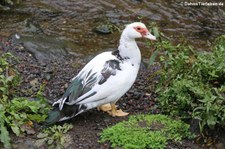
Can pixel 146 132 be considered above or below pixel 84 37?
below

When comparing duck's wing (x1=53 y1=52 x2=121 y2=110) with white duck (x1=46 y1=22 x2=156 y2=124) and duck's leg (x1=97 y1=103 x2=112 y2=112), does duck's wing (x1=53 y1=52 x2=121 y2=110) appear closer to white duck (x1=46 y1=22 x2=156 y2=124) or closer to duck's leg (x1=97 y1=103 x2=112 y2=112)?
white duck (x1=46 y1=22 x2=156 y2=124)

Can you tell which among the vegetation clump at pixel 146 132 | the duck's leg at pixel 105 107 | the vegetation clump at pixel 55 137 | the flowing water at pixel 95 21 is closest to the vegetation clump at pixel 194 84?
the vegetation clump at pixel 146 132

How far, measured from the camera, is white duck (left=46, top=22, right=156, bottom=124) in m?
5.55

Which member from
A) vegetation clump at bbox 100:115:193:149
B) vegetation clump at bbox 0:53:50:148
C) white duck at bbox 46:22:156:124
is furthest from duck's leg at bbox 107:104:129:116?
vegetation clump at bbox 0:53:50:148

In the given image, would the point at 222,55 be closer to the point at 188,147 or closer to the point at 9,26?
the point at 188,147

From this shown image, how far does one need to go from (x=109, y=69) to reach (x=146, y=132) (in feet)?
3.15

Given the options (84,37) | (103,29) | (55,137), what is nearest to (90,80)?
(55,137)

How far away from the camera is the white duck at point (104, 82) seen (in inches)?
219

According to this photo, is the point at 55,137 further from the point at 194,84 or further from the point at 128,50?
the point at 194,84

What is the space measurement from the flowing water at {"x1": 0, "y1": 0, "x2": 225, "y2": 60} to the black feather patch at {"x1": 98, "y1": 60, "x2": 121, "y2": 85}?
8.24 feet

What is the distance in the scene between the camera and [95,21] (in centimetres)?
943

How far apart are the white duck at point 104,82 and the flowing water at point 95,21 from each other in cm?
246

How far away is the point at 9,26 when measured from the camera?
894 cm

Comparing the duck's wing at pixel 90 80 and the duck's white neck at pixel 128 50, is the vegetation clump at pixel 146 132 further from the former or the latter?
the duck's white neck at pixel 128 50
